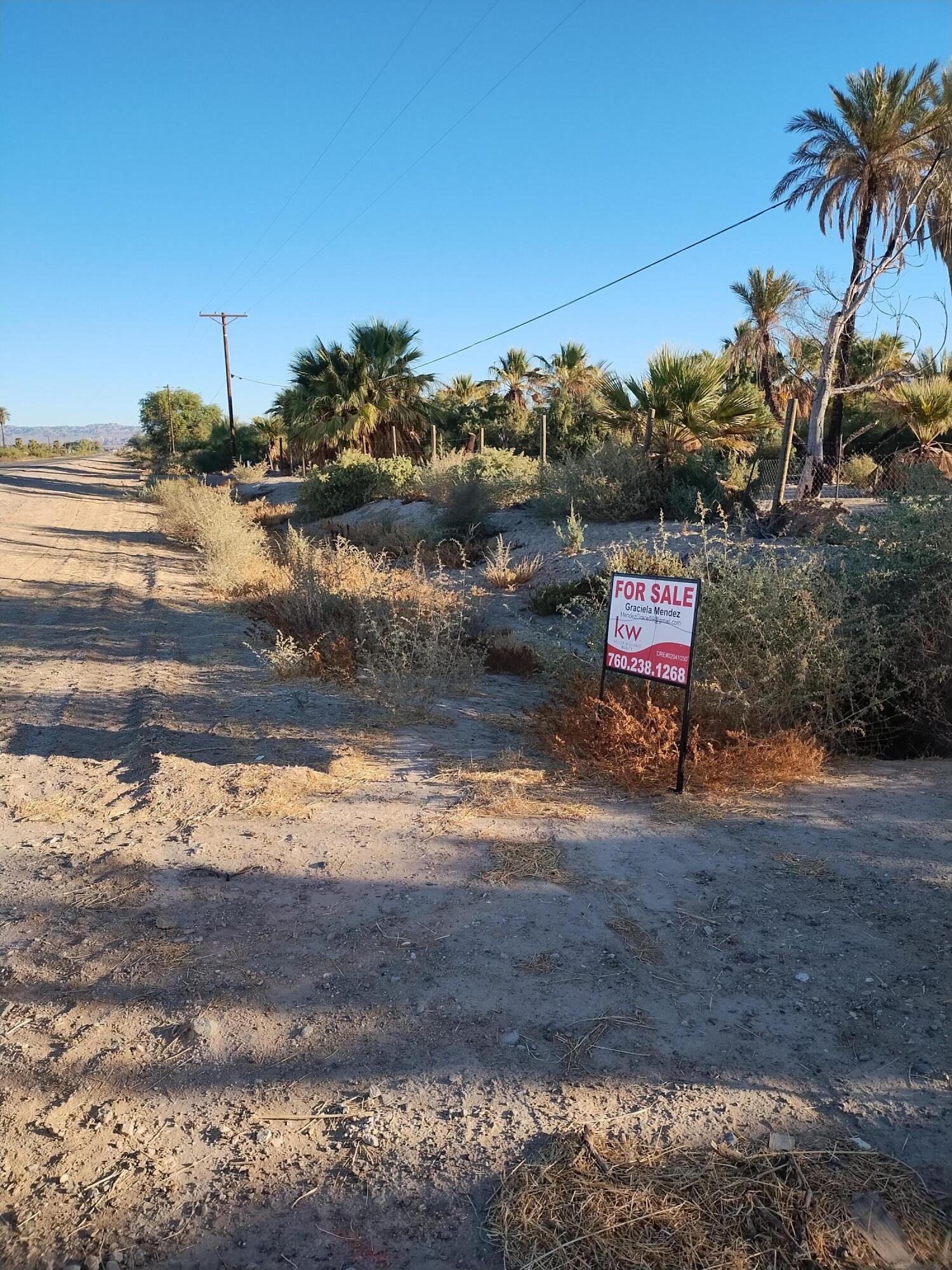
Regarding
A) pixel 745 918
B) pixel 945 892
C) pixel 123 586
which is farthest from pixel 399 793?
pixel 123 586

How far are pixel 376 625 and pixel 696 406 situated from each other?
10.7 meters

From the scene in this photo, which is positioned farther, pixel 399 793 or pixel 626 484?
pixel 626 484

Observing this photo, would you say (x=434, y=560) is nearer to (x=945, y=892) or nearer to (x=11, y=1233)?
(x=945, y=892)

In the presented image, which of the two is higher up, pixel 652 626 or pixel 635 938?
pixel 652 626

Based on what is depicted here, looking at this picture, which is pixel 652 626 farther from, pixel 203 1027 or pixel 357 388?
pixel 357 388

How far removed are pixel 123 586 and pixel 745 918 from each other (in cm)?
1251

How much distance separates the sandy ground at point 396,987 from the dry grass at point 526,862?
39 millimetres

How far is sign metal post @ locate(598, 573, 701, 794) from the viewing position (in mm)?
5285

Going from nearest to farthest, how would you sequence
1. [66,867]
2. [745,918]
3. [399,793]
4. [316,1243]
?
[316,1243], [745,918], [66,867], [399,793]

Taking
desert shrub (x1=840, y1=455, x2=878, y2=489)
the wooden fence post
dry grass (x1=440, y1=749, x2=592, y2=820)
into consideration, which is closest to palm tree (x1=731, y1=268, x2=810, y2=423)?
desert shrub (x1=840, y1=455, x2=878, y2=489)

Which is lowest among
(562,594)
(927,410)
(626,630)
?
(562,594)

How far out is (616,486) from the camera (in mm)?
16234

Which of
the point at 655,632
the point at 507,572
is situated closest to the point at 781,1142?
the point at 655,632

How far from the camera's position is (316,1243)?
7.38 feet
